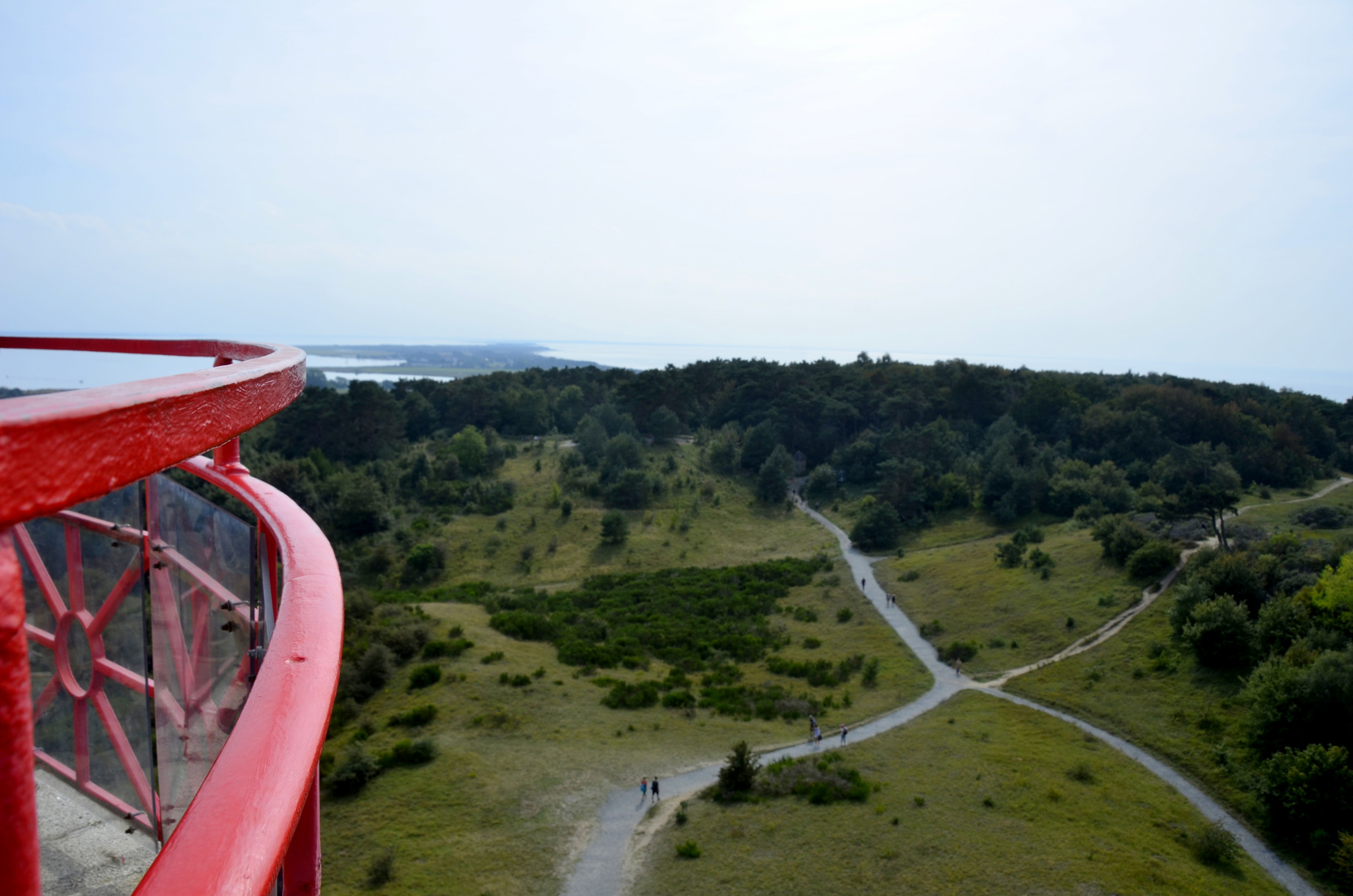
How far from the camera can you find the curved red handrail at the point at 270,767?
1.13 metres

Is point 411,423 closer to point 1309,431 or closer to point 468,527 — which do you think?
point 468,527

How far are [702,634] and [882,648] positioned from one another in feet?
21.9

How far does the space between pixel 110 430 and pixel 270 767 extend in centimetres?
73

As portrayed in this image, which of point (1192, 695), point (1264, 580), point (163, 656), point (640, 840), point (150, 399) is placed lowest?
point (640, 840)

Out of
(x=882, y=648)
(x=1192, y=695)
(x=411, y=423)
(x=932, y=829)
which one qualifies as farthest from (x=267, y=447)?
(x=1192, y=695)

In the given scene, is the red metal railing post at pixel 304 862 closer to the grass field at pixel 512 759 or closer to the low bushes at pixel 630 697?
the grass field at pixel 512 759

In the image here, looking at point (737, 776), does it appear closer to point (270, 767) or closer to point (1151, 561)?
point (270, 767)

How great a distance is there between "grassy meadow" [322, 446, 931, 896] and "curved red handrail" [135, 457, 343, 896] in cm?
1396

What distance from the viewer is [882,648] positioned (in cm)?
2759

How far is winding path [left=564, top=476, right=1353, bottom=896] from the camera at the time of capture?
574 inches

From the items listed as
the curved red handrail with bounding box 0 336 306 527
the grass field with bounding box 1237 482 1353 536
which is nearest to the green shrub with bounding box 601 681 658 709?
the curved red handrail with bounding box 0 336 306 527

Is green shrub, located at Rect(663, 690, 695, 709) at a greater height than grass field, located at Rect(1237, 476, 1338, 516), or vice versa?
grass field, located at Rect(1237, 476, 1338, 516)

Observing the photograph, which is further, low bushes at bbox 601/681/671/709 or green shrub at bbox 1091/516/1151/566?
green shrub at bbox 1091/516/1151/566

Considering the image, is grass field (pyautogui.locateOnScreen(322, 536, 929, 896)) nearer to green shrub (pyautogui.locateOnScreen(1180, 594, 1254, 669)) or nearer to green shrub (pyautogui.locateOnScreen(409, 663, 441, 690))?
green shrub (pyautogui.locateOnScreen(409, 663, 441, 690))
